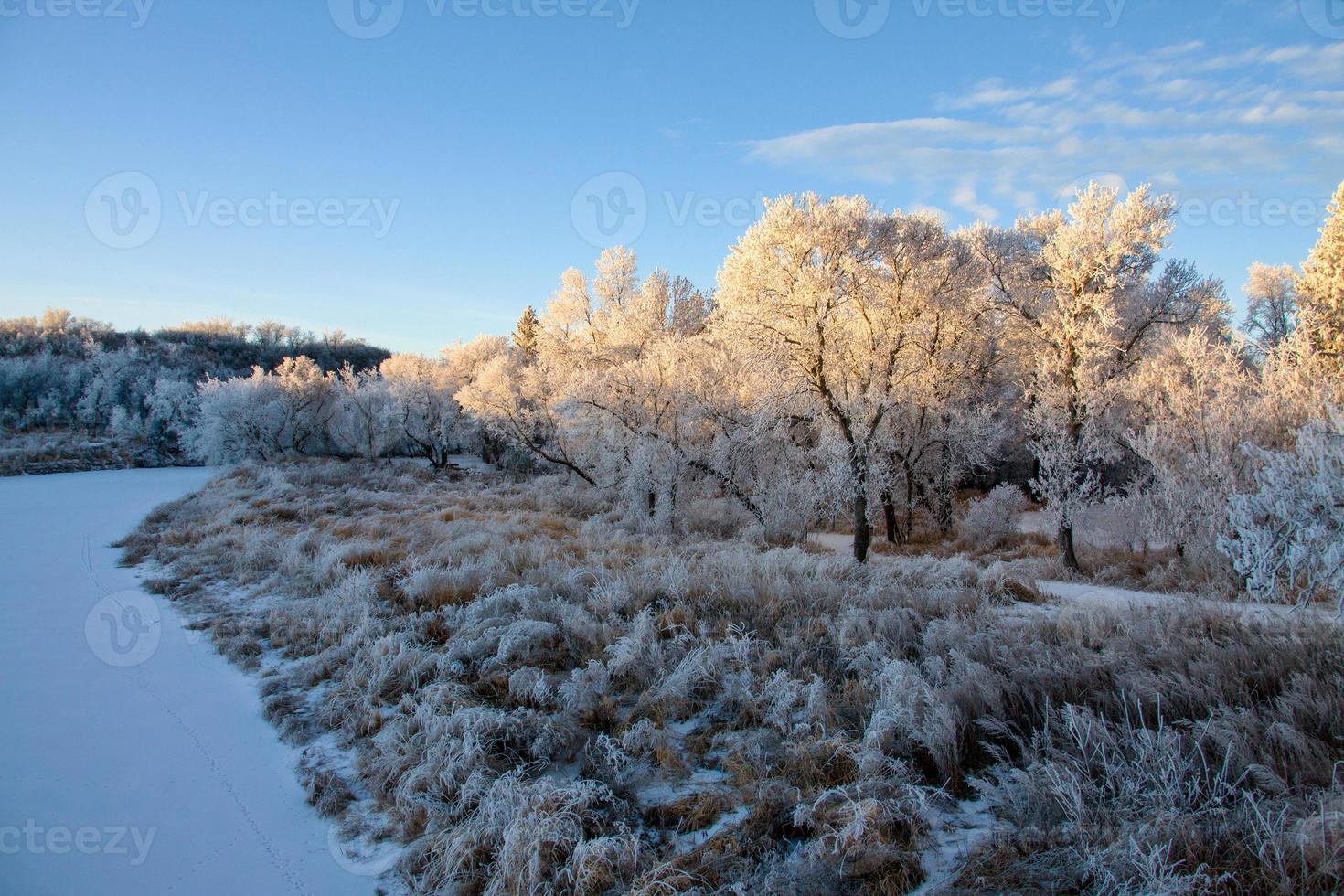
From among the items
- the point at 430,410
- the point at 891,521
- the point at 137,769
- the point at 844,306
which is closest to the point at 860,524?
the point at 844,306

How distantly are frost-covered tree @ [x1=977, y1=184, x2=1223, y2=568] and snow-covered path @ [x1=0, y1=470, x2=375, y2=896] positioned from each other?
15092 mm

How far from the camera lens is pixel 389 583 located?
8.75m

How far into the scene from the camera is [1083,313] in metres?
14.1

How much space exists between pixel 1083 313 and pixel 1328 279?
11.7 m

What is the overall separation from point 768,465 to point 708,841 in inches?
620

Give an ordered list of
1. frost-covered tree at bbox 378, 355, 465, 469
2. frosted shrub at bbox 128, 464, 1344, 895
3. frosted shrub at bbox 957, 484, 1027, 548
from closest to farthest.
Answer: frosted shrub at bbox 128, 464, 1344, 895
frosted shrub at bbox 957, 484, 1027, 548
frost-covered tree at bbox 378, 355, 465, 469

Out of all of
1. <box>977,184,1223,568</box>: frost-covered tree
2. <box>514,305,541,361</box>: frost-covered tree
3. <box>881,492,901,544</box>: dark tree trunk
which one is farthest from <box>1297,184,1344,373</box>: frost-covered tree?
<box>514,305,541,361</box>: frost-covered tree

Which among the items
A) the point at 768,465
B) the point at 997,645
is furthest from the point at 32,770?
the point at 768,465

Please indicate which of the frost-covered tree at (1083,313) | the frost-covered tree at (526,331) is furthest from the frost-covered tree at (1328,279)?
the frost-covered tree at (526,331)

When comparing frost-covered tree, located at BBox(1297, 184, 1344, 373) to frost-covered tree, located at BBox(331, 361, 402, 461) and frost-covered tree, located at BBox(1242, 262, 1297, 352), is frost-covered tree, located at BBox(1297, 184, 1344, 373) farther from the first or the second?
frost-covered tree, located at BBox(331, 361, 402, 461)

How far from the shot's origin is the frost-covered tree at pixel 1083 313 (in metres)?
13.5

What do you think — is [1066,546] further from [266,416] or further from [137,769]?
[266,416]

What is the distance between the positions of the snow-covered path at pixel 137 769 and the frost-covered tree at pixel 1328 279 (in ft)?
80.6

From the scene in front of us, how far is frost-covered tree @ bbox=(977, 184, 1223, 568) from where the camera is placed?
44.3 feet
